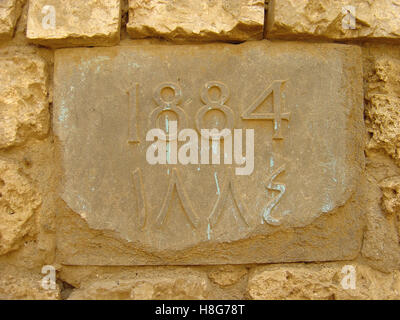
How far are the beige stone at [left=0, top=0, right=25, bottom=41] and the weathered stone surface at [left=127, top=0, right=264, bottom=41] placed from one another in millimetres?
451

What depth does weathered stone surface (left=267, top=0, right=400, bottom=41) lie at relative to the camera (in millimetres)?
1474

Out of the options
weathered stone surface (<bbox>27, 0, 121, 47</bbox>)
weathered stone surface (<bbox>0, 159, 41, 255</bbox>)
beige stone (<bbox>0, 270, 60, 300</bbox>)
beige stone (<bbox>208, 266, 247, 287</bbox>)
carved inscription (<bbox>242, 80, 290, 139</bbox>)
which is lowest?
beige stone (<bbox>0, 270, 60, 300</bbox>)

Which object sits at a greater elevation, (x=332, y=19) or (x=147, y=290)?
(x=332, y=19)

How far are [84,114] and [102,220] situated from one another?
1.36 ft

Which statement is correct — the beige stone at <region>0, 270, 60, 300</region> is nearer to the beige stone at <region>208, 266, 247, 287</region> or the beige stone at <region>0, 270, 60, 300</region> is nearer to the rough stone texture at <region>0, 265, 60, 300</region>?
the rough stone texture at <region>0, 265, 60, 300</region>

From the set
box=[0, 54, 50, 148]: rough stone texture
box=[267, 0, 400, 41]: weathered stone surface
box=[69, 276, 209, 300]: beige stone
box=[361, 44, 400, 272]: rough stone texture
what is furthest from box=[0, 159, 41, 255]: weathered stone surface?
box=[361, 44, 400, 272]: rough stone texture

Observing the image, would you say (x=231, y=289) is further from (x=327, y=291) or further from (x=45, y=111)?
(x=45, y=111)

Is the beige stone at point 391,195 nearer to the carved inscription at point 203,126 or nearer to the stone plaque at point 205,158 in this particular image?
the stone plaque at point 205,158

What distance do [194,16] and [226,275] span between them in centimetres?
101

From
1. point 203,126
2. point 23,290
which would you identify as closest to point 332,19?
point 203,126

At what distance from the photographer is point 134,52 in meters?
1.52

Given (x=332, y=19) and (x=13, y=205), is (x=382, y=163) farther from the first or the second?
(x=13, y=205)

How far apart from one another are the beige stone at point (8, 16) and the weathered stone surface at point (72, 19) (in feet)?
0.25

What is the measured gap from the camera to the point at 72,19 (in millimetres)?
1471
